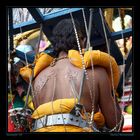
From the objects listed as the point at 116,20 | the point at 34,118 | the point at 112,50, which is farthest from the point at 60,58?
the point at 116,20

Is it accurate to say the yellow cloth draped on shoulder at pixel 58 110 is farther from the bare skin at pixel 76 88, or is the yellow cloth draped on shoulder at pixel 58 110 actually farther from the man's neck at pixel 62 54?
the man's neck at pixel 62 54

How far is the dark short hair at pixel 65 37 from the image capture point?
1.48 meters

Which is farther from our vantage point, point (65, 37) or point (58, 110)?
point (65, 37)

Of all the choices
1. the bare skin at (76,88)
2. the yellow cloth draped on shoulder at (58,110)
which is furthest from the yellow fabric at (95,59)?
the yellow cloth draped on shoulder at (58,110)

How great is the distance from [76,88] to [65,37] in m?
0.18

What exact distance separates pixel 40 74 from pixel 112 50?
570 mm

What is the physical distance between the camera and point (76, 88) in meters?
1.39

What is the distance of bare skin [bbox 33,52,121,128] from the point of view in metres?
1.39

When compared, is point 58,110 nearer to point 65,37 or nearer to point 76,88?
point 76,88

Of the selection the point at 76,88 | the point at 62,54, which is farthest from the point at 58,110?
the point at 62,54

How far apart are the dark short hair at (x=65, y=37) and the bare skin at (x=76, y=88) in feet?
0.16

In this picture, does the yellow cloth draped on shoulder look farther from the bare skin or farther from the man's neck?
the man's neck

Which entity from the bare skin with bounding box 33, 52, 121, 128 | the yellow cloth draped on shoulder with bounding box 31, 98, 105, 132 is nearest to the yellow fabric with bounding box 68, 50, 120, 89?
the bare skin with bounding box 33, 52, 121, 128
